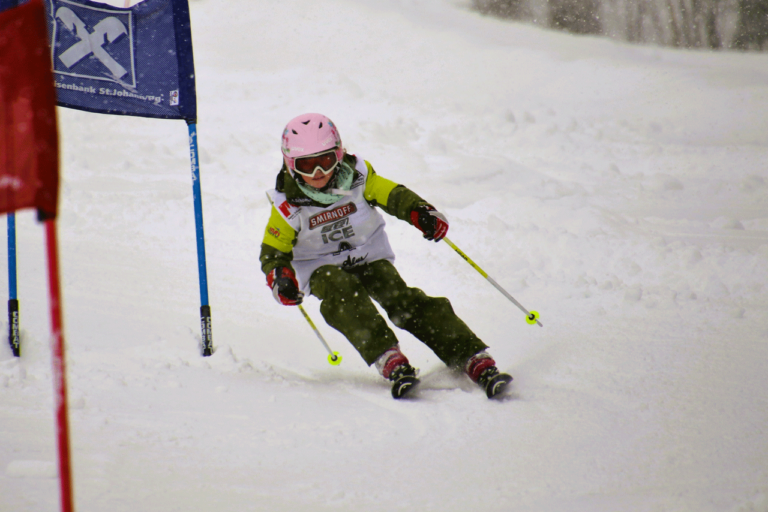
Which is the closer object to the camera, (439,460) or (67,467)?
(67,467)

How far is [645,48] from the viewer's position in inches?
508

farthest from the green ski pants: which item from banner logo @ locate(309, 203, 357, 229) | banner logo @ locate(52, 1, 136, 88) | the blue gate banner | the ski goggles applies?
banner logo @ locate(52, 1, 136, 88)

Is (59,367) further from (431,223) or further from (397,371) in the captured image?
(431,223)

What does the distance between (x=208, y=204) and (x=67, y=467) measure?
5.20m

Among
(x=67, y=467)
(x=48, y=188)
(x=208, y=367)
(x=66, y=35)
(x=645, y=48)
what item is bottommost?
(x=208, y=367)

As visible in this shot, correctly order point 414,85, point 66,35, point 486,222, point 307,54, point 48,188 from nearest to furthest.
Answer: point 48,188, point 66,35, point 486,222, point 414,85, point 307,54

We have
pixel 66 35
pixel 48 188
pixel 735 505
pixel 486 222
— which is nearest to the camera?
pixel 48 188

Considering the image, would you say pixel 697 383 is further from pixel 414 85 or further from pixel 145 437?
pixel 414 85

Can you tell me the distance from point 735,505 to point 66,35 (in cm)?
406

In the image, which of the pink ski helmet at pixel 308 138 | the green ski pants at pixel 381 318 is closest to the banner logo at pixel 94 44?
the pink ski helmet at pixel 308 138

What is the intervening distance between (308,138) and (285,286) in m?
0.86

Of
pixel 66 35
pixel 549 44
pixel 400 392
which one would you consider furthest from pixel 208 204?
pixel 549 44

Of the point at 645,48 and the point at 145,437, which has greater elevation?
the point at 645,48

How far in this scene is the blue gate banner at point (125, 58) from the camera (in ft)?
11.1
